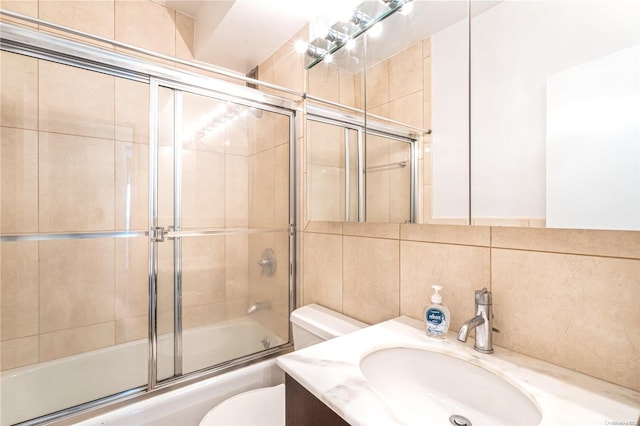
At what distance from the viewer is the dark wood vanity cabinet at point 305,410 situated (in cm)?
59

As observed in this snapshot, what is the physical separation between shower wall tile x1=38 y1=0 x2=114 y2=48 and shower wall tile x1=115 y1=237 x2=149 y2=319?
1114 millimetres

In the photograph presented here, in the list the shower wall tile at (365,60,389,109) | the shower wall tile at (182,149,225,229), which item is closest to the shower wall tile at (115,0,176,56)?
the shower wall tile at (182,149,225,229)

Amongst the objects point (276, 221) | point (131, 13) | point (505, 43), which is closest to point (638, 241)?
point (505, 43)

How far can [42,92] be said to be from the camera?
3.79 ft

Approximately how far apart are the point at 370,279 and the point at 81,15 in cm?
198

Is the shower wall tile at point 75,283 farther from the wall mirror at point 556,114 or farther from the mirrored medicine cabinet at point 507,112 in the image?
the wall mirror at point 556,114

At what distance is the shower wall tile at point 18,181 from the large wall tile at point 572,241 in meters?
1.70

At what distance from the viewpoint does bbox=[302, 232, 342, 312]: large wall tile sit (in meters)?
1.36

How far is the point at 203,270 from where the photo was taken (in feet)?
4.69

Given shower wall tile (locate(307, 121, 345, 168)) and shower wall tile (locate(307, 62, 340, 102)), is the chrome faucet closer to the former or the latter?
shower wall tile (locate(307, 121, 345, 168))

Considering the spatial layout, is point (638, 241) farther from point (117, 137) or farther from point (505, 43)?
point (117, 137)

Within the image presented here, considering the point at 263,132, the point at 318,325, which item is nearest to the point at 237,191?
the point at 263,132

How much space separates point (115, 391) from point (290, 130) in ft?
4.71

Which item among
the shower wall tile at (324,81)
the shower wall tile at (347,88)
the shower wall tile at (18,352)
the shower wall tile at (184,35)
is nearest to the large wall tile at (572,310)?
the shower wall tile at (347,88)
